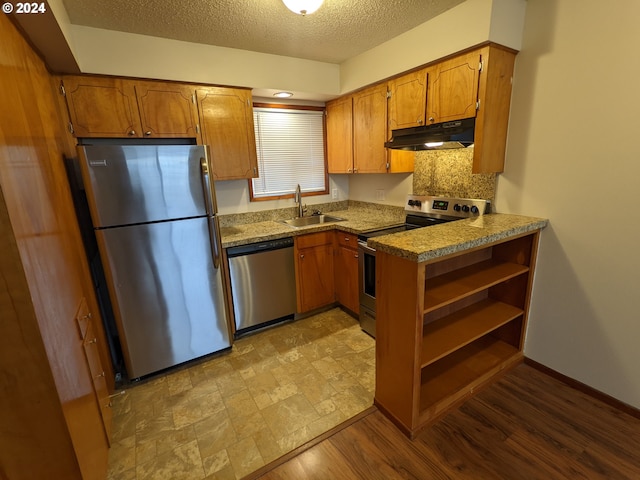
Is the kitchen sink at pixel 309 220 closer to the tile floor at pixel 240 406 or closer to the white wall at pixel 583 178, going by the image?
the tile floor at pixel 240 406

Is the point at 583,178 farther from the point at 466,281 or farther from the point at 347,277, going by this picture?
the point at 347,277

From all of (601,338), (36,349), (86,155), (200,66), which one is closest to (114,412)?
(36,349)

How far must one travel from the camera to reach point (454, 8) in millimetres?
1978

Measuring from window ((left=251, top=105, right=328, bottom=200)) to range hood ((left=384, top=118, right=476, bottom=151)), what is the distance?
1324 mm

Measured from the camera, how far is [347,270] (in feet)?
9.58

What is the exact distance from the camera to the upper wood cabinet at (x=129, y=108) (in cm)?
210

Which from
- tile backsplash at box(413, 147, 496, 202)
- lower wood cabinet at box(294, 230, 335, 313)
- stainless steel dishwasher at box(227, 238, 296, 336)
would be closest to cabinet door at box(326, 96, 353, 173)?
tile backsplash at box(413, 147, 496, 202)

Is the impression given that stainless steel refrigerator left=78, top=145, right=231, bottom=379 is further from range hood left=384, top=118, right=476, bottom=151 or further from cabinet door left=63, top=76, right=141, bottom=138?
range hood left=384, top=118, right=476, bottom=151

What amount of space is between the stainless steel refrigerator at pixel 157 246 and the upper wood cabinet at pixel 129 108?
49 centimetres

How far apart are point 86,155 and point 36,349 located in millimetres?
1329

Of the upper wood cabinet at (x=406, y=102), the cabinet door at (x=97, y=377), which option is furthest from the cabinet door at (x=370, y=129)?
the cabinet door at (x=97, y=377)

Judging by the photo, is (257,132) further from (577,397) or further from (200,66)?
(577,397)

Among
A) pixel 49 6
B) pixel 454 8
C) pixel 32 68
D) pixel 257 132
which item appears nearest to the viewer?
pixel 49 6

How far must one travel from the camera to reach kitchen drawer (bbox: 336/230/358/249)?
2.74 meters
